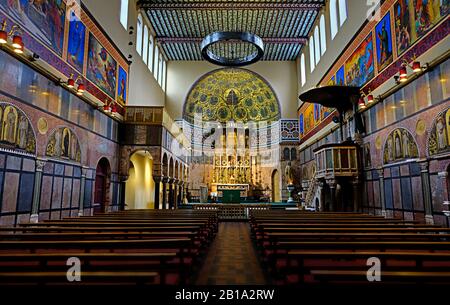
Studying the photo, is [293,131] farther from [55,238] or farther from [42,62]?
[55,238]

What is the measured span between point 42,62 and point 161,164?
6.73 m

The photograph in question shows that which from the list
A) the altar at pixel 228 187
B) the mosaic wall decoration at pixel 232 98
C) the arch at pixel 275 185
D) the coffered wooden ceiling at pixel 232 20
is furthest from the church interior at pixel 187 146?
the mosaic wall decoration at pixel 232 98

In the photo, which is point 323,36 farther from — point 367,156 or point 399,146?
point 399,146

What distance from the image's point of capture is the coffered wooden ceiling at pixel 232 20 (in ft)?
53.1

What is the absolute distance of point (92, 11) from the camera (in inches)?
416

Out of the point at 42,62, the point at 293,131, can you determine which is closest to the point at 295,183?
the point at 293,131

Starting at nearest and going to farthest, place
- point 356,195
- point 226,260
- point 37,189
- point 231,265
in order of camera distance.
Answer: point 231,265
point 226,260
point 37,189
point 356,195

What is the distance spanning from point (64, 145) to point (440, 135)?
10632 millimetres

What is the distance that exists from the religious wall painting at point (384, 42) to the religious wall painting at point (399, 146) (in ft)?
8.99

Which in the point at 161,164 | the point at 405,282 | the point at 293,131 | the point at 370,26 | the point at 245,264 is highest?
the point at 370,26

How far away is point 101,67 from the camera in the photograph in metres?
11.5

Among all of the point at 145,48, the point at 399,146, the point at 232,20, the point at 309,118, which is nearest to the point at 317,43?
the point at 309,118
